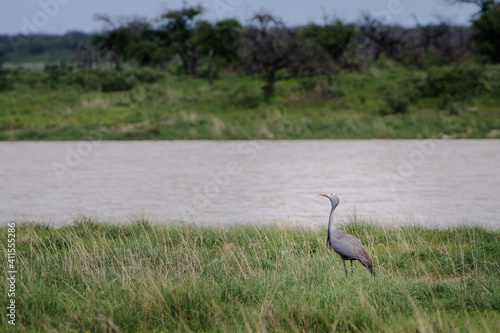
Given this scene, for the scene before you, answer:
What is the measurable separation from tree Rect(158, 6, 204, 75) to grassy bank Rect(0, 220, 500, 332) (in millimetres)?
40718

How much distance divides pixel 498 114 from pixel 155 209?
70.1 feet

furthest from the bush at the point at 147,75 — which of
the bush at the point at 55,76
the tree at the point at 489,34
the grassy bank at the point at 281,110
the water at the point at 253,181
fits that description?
the tree at the point at 489,34

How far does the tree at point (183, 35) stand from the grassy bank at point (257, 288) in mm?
40718

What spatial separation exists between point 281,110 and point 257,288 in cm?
2605

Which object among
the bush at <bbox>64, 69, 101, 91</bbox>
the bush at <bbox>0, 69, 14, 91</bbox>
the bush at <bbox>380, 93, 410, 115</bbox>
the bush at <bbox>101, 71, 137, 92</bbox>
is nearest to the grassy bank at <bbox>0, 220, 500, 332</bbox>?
the bush at <bbox>380, 93, 410, 115</bbox>

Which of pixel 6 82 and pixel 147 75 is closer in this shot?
pixel 147 75

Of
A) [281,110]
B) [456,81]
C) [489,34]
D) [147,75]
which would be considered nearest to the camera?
[281,110]

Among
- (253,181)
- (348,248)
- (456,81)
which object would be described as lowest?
(253,181)

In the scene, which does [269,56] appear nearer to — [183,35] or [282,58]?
[282,58]

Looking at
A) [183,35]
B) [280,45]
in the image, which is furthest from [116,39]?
[280,45]

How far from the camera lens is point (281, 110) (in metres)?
31.8

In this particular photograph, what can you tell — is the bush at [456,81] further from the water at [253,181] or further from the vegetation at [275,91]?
the water at [253,181]

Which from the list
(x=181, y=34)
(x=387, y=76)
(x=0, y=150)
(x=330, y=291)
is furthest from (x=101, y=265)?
(x=181, y=34)

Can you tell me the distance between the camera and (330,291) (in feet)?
19.6
